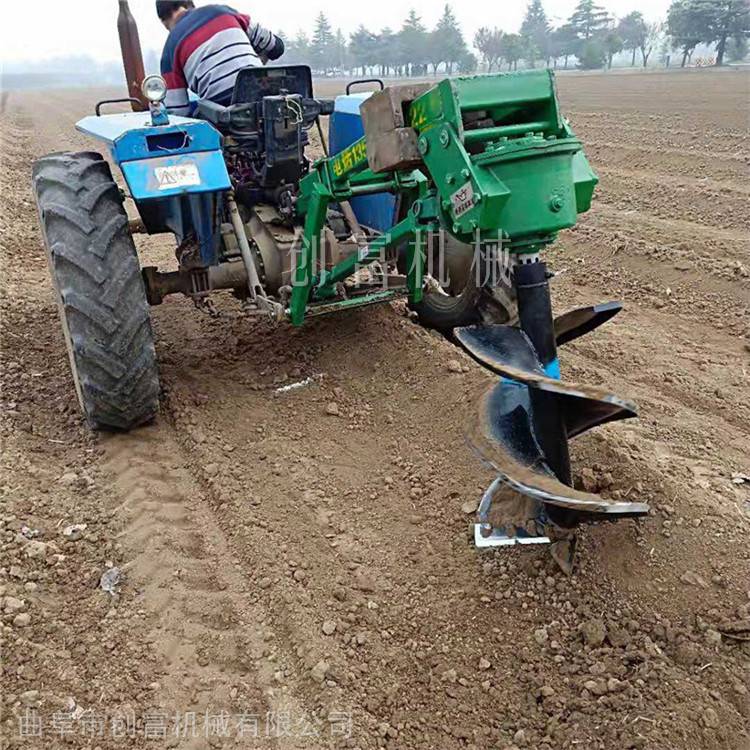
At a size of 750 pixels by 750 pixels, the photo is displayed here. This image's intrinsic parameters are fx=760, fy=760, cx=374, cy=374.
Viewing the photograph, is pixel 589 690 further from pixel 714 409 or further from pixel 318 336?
pixel 318 336

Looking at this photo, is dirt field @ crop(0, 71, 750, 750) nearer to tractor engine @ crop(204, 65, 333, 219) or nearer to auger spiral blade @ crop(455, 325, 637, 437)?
auger spiral blade @ crop(455, 325, 637, 437)

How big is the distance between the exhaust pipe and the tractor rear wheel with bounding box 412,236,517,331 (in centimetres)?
212

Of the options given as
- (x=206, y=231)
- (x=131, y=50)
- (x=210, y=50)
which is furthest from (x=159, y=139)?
(x=131, y=50)

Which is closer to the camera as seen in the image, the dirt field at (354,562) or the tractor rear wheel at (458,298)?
the dirt field at (354,562)

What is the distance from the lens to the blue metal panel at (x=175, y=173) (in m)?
3.38

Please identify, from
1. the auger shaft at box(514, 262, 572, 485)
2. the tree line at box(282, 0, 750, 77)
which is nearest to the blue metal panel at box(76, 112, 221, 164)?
the auger shaft at box(514, 262, 572, 485)

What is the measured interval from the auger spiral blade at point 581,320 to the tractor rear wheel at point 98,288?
1.85 metres

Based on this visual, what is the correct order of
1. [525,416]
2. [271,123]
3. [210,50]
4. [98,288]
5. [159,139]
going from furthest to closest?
→ [210,50] → [271,123] → [159,139] → [98,288] → [525,416]

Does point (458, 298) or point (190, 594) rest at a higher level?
point (458, 298)

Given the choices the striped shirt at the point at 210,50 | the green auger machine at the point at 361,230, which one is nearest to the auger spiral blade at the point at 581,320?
the green auger machine at the point at 361,230

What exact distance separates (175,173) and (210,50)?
1132mm

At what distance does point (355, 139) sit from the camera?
4.55 metres

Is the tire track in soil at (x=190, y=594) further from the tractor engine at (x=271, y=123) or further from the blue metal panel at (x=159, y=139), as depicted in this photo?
the tractor engine at (x=271, y=123)

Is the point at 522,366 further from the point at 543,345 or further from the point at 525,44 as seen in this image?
the point at 525,44
